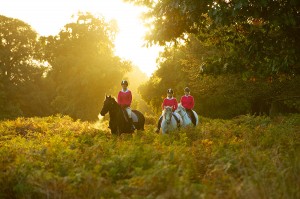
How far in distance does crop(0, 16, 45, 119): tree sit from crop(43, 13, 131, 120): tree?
2.66m

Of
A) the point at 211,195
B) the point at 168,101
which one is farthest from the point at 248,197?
the point at 168,101

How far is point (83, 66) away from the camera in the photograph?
2464 inches

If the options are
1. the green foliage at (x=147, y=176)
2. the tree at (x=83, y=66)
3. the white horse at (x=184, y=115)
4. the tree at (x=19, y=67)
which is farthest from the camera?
the tree at (x=83, y=66)

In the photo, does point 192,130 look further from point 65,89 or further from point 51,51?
point 51,51

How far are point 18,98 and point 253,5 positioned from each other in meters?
52.9

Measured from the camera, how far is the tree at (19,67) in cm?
5765

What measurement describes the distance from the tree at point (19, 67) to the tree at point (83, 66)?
105 inches

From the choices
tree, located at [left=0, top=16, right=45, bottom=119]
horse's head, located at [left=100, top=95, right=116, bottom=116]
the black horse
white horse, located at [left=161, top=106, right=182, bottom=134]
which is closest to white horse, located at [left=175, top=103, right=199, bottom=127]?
white horse, located at [left=161, top=106, right=182, bottom=134]

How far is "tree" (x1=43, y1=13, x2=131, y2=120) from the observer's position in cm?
6066

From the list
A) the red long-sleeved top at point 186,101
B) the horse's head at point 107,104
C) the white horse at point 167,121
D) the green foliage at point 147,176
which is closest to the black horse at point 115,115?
the horse's head at point 107,104

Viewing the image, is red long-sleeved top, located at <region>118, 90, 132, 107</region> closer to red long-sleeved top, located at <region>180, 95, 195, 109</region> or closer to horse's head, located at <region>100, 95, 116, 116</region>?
horse's head, located at <region>100, 95, 116, 116</region>

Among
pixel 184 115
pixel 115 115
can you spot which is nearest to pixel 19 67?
pixel 184 115

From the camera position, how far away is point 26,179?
296 inches

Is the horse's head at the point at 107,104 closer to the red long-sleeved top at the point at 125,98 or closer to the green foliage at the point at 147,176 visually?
the red long-sleeved top at the point at 125,98
